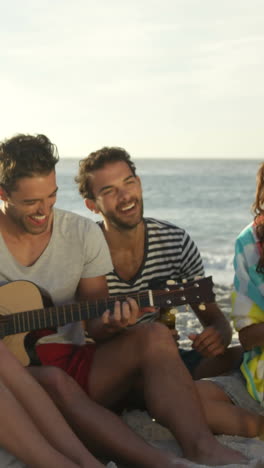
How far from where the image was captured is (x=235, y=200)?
2588cm

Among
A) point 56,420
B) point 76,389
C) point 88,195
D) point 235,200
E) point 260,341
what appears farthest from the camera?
point 235,200

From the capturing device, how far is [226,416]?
317 cm

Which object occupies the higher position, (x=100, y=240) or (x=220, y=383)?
(x=100, y=240)

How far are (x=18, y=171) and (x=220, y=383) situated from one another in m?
1.34

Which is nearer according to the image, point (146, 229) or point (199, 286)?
point (199, 286)

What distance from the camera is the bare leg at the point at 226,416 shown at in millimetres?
3162

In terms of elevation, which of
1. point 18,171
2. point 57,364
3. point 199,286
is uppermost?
point 18,171

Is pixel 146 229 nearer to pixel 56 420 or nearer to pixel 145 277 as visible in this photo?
pixel 145 277

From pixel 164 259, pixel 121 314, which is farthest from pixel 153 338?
pixel 164 259

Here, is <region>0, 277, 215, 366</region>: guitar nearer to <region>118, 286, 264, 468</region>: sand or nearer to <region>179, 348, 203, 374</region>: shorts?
<region>118, 286, 264, 468</region>: sand

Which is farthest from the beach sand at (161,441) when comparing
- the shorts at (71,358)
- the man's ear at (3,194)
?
the man's ear at (3,194)

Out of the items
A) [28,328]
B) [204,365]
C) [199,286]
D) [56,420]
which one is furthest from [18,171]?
[204,365]

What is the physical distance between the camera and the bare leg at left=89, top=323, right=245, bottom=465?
2775 mm

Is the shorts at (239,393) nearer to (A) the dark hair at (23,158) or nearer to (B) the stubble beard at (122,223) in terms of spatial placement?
(B) the stubble beard at (122,223)
